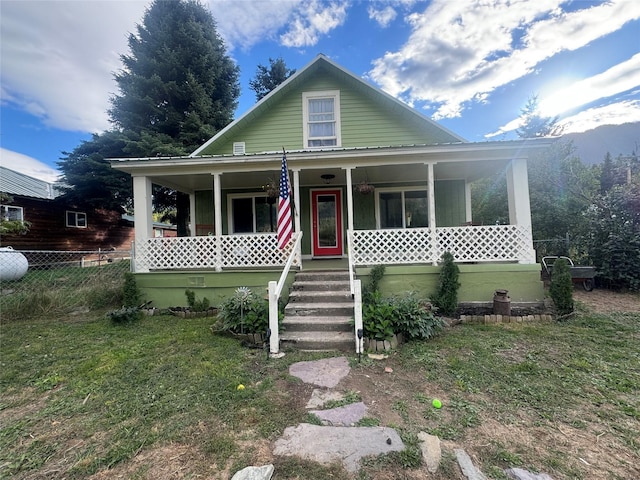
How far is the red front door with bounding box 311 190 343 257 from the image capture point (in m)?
9.43

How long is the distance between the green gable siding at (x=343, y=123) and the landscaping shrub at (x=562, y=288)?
198 inches

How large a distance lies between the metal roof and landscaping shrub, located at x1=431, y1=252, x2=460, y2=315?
17820 mm

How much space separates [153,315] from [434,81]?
13.6 m

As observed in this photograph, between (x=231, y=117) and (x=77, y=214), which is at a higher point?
(x=231, y=117)

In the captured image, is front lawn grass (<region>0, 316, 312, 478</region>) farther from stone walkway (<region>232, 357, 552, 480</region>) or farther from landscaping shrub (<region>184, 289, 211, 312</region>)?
landscaping shrub (<region>184, 289, 211, 312</region>)

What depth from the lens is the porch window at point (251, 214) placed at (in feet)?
31.9

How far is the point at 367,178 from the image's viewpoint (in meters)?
9.02

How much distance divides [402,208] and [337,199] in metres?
2.15

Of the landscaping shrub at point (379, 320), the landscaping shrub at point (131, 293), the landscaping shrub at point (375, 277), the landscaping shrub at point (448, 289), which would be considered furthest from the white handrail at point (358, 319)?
the landscaping shrub at point (131, 293)

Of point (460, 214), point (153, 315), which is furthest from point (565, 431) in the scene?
point (460, 214)

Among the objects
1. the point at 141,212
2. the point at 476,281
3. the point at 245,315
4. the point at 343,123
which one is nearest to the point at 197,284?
the point at 141,212

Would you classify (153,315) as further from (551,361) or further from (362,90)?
(362,90)

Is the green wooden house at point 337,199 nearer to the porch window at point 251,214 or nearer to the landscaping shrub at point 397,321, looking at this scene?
the porch window at point 251,214

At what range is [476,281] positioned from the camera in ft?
20.3
